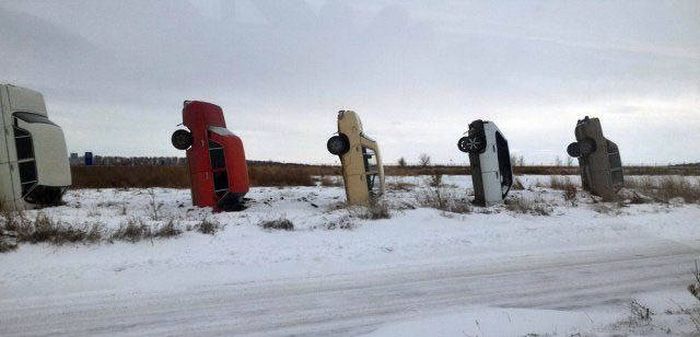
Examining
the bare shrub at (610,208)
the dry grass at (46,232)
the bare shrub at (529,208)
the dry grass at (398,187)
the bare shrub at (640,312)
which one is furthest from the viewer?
the dry grass at (398,187)

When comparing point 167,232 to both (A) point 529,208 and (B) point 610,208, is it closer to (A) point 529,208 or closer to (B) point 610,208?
(A) point 529,208

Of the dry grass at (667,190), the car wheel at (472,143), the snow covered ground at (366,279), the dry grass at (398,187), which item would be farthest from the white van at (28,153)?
the dry grass at (667,190)

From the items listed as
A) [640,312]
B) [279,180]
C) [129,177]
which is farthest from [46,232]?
[129,177]

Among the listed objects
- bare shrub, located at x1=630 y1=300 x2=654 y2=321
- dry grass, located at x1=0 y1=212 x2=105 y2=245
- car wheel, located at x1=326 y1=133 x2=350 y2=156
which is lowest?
bare shrub, located at x1=630 y1=300 x2=654 y2=321

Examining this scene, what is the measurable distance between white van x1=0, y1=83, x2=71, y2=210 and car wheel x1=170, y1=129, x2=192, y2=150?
9.51ft

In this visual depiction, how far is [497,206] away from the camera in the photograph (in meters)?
11.7

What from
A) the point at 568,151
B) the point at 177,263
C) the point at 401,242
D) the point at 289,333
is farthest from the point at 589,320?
the point at 568,151

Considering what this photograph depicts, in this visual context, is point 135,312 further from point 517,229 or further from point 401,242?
point 517,229

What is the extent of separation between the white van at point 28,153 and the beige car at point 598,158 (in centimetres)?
1429

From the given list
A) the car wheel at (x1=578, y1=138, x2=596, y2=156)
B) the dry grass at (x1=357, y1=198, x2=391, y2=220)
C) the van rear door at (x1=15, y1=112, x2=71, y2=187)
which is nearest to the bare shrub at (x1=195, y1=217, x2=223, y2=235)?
the dry grass at (x1=357, y1=198, x2=391, y2=220)

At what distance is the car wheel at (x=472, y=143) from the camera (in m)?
12.2

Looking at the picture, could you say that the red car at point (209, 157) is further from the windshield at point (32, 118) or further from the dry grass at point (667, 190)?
the dry grass at point (667, 190)

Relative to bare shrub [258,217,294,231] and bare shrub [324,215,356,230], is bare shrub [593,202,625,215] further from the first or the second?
bare shrub [258,217,294,231]

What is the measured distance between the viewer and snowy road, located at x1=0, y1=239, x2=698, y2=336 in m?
4.45
